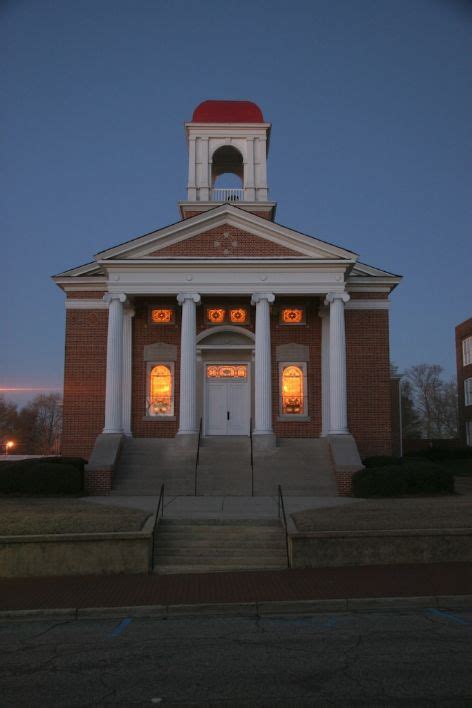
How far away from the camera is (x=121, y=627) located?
9.76 meters

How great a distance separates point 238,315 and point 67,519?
15.0 m

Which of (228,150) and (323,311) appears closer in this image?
(323,311)

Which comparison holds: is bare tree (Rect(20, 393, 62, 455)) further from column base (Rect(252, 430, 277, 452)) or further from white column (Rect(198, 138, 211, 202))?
column base (Rect(252, 430, 277, 452))

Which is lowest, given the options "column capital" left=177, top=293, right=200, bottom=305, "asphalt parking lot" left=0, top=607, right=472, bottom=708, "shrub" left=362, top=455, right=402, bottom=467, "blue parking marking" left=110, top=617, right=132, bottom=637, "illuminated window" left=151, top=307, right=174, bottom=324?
"blue parking marking" left=110, top=617, right=132, bottom=637

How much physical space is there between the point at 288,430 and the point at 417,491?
7.93m

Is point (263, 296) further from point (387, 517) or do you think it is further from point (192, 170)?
point (387, 517)

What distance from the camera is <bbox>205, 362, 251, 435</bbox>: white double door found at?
2822 cm

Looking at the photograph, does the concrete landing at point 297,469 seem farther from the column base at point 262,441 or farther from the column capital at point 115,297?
the column capital at point 115,297

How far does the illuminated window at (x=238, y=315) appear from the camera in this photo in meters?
28.1

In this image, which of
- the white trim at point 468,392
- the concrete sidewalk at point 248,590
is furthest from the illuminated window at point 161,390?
the white trim at point 468,392

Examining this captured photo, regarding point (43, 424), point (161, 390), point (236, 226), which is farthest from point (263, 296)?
point (43, 424)

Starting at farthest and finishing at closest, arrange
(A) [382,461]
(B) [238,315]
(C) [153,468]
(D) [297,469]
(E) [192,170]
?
(E) [192,170], (B) [238,315], (A) [382,461], (D) [297,469], (C) [153,468]

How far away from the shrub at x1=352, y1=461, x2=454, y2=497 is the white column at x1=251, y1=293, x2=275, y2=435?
197 inches

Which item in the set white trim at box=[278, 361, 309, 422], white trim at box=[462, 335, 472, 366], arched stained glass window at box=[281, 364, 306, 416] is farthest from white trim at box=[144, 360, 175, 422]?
white trim at box=[462, 335, 472, 366]
